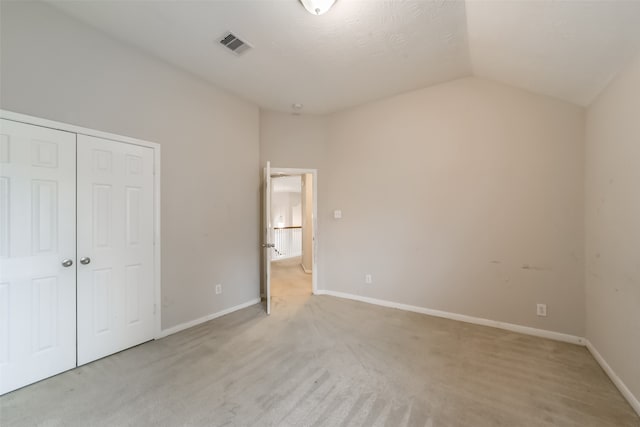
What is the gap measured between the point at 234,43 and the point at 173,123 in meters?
1.12

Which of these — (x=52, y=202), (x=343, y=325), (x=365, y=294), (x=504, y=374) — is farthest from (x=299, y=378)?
→ (x=52, y=202)

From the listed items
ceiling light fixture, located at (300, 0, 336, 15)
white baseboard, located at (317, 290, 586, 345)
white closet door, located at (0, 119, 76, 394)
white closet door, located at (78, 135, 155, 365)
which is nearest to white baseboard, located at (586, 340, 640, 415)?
white baseboard, located at (317, 290, 586, 345)

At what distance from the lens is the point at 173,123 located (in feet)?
9.59

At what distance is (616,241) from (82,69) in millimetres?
4660

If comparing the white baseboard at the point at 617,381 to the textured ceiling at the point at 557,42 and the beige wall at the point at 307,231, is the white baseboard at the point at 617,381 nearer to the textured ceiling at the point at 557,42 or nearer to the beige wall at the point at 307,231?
the textured ceiling at the point at 557,42

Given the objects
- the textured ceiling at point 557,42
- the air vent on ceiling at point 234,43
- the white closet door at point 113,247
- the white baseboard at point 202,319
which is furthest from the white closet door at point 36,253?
the textured ceiling at point 557,42

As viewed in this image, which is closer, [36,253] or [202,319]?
[36,253]

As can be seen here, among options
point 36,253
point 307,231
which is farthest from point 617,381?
point 307,231

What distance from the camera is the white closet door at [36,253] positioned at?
1913 mm

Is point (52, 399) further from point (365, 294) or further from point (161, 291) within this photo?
point (365, 294)

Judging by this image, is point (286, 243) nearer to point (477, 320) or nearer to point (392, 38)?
point (477, 320)

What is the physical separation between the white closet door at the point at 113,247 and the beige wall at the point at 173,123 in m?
0.18

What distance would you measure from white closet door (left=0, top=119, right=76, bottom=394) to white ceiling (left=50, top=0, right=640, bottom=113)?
4.01ft

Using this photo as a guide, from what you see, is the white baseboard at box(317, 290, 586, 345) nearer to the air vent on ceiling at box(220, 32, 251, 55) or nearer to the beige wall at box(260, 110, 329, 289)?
the beige wall at box(260, 110, 329, 289)
